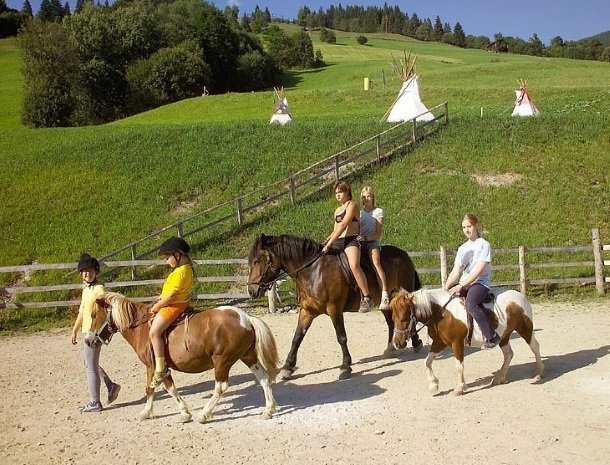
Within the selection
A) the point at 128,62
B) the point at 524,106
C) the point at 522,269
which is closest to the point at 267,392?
the point at 522,269

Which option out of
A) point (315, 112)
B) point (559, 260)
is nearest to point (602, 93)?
point (315, 112)

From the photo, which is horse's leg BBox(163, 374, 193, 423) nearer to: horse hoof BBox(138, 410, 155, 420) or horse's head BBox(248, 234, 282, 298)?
A: horse hoof BBox(138, 410, 155, 420)

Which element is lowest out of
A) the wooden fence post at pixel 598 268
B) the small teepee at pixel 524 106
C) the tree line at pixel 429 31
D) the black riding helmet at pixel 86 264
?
the wooden fence post at pixel 598 268

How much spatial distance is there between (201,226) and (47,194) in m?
7.08

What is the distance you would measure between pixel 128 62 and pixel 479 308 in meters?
53.7

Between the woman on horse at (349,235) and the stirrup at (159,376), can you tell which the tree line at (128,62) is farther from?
the stirrup at (159,376)

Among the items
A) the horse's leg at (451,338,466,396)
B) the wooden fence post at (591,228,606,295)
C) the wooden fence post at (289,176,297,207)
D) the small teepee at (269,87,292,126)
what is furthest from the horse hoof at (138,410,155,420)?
the small teepee at (269,87,292,126)

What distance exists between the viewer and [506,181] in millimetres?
19297

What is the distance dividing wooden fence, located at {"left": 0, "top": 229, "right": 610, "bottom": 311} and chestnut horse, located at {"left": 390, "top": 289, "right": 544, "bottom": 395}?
5.84 m

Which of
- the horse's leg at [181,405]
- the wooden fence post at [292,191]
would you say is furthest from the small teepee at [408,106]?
the horse's leg at [181,405]

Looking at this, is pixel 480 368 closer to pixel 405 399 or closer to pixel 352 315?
pixel 405 399

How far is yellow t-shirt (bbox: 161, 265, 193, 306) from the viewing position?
267 inches

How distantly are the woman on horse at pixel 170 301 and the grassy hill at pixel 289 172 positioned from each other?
385 inches

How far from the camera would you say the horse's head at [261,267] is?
797 centimetres
